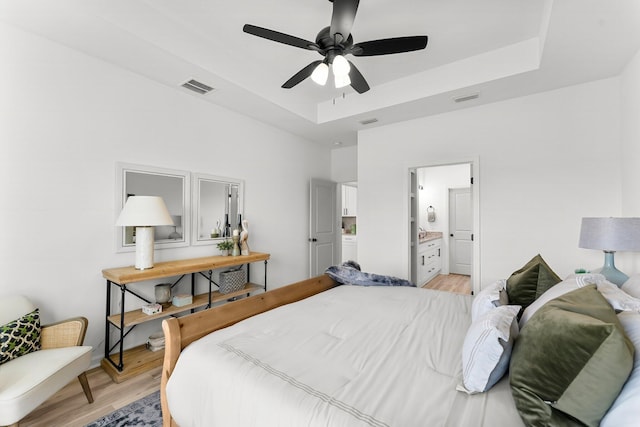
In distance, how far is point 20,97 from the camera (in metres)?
2.12

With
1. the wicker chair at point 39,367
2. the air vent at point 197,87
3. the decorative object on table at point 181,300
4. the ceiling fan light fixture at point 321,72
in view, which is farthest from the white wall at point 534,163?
the wicker chair at point 39,367

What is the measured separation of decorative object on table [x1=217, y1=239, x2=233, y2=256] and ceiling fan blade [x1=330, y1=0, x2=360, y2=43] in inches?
94.4

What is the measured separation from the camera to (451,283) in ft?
18.3

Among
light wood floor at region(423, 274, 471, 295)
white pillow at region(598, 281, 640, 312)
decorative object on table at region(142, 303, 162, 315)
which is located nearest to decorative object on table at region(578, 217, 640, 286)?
white pillow at region(598, 281, 640, 312)

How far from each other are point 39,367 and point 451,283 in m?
5.80

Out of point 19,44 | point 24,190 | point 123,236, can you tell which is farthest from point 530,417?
point 19,44

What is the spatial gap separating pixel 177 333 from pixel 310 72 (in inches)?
80.7

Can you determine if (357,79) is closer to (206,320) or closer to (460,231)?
(206,320)

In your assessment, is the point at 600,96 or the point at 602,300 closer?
the point at 602,300

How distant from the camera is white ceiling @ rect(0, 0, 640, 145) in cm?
202

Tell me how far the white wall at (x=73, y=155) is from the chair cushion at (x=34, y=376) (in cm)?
61

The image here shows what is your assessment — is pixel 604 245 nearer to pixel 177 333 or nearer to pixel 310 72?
pixel 310 72

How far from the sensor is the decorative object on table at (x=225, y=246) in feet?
10.8

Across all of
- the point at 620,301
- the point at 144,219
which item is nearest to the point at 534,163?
the point at 620,301
